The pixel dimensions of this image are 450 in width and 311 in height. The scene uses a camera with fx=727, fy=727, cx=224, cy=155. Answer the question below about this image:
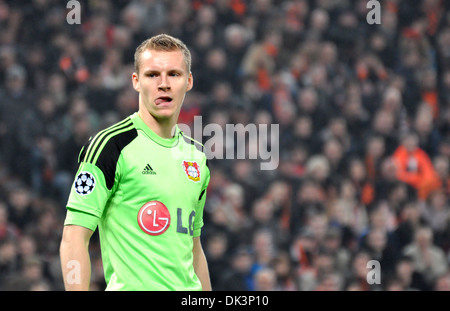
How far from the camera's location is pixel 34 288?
18.5ft

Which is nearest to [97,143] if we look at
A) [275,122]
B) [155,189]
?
[155,189]

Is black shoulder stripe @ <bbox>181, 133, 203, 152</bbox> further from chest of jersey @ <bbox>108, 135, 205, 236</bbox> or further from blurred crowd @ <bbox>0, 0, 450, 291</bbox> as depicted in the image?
blurred crowd @ <bbox>0, 0, 450, 291</bbox>

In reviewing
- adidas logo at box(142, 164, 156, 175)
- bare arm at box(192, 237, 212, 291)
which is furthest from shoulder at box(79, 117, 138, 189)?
bare arm at box(192, 237, 212, 291)

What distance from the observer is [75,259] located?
2549 mm

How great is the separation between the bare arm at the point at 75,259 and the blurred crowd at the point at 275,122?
331 centimetres

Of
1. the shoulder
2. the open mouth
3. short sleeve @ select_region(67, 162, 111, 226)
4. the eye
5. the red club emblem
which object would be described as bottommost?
the red club emblem

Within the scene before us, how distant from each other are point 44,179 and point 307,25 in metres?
4.07

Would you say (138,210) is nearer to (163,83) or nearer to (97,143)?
(97,143)

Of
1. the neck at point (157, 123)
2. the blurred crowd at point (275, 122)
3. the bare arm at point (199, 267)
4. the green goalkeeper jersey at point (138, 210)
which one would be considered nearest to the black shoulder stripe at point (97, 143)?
the green goalkeeper jersey at point (138, 210)

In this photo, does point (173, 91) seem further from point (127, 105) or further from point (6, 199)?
A: point (127, 105)

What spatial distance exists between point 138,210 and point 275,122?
5.23m

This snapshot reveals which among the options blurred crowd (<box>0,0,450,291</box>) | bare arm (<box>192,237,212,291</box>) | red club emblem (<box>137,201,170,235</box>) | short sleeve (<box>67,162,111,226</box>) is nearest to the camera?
short sleeve (<box>67,162,111,226</box>)

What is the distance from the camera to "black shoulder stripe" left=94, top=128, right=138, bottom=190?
106 inches

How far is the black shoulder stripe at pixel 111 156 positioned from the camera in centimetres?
270
